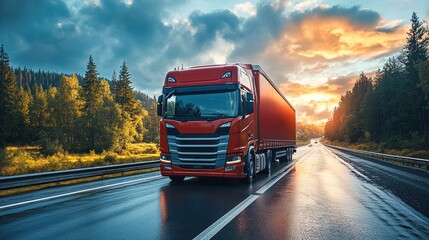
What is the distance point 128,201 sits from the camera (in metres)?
6.86

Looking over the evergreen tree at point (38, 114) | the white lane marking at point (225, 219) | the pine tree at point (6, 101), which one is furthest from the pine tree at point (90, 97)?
the white lane marking at point (225, 219)

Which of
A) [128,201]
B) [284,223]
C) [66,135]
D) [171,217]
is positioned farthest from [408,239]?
[66,135]

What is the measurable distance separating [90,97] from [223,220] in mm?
52882

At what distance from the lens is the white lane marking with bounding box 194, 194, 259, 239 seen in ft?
13.9

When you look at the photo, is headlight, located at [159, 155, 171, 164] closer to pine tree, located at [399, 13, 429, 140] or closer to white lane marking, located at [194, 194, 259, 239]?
white lane marking, located at [194, 194, 259, 239]

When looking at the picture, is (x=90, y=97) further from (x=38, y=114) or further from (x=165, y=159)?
(x=165, y=159)

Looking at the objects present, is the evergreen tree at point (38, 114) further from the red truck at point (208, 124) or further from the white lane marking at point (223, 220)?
the white lane marking at point (223, 220)

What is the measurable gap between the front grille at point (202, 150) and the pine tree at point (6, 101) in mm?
48699

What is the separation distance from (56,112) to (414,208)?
59.2m

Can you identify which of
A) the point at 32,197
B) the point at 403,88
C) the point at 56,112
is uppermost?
the point at 403,88

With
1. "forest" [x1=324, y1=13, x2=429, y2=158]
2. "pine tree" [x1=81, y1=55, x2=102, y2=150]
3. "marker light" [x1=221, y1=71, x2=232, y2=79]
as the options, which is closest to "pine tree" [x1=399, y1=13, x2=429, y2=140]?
"forest" [x1=324, y1=13, x2=429, y2=158]

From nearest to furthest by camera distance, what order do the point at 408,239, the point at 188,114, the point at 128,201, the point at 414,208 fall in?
the point at 408,239 < the point at 414,208 < the point at 128,201 < the point at 188,114

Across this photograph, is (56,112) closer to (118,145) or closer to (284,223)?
(118,145)

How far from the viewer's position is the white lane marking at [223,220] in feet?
13.9
